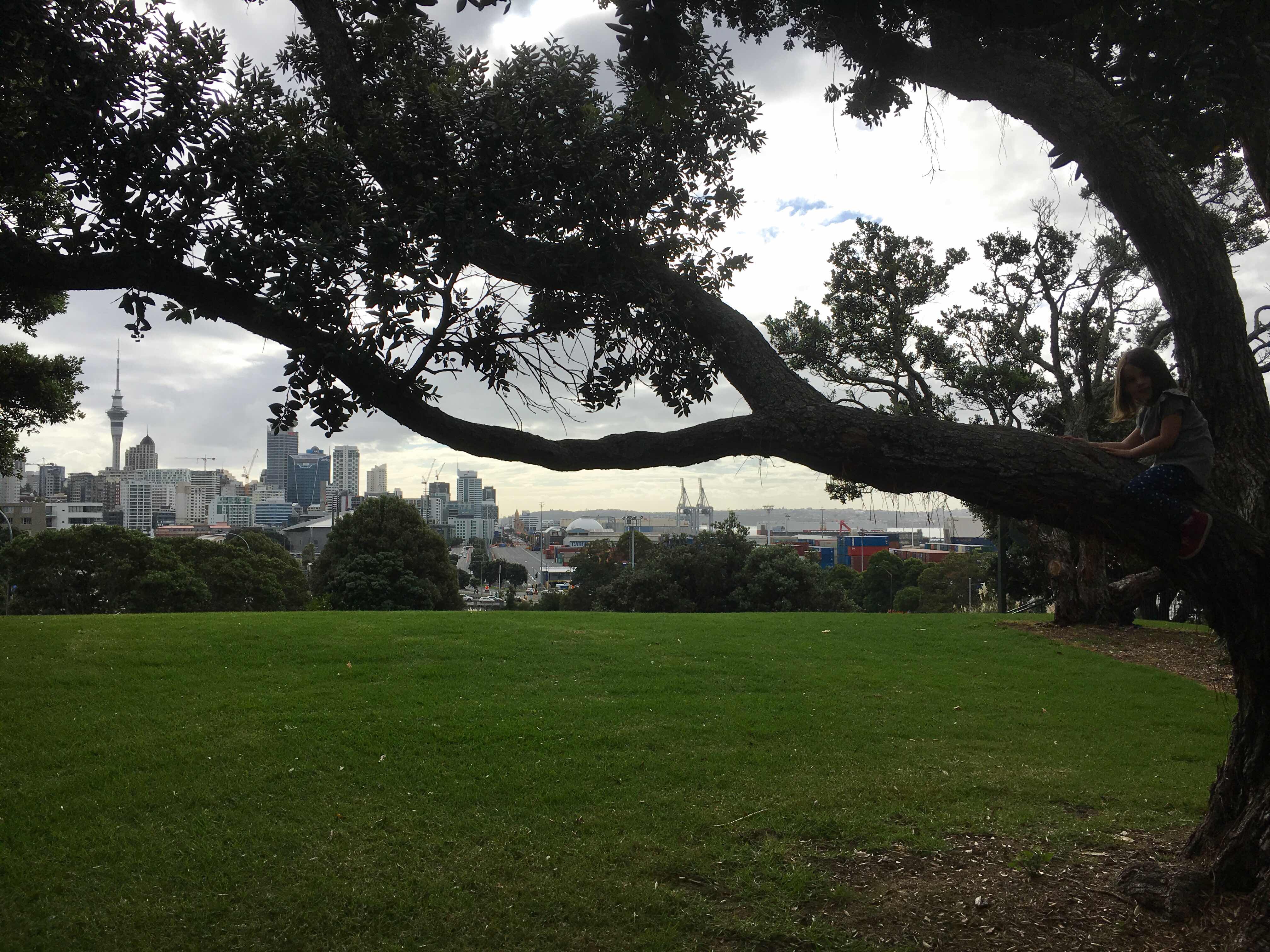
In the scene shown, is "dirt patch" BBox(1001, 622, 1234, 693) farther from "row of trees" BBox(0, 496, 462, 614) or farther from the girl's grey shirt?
"row of trees" BBox(0, 496, 462, 614)

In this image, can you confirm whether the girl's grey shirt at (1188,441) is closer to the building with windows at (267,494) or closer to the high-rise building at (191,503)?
the high-rise building at (191,503)

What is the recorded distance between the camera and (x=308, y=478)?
28469 mm

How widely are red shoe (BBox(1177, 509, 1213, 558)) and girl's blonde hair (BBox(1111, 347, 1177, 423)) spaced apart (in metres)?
0.56

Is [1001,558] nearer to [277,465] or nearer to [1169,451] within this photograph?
[1169,451]

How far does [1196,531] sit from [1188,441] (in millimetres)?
369

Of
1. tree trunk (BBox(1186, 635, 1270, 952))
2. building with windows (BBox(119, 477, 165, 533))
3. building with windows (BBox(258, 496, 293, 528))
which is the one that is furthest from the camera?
building with windows (BBox(258, 496, 293, 528))

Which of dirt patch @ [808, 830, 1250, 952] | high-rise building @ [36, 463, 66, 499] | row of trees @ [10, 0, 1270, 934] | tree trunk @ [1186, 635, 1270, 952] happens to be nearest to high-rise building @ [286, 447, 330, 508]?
high-rise building @ [36, 463, 66, 499]

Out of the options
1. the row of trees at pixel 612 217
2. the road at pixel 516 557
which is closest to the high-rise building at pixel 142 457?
the road at pixel 516 557

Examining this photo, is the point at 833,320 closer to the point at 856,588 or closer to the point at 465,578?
the point at 856,588

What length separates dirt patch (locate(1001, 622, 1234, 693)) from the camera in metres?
9.66

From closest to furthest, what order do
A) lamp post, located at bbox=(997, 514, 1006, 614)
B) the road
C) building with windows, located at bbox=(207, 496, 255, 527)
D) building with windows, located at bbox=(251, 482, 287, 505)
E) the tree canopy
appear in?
lamp post, located at bbox=(997, 514, 1006, 614)
the tree canopy
building with windows, located at bbox=(207, 496, 255, 527)
building with windows, located at bbox=(251, 482, 287, 505)
the road

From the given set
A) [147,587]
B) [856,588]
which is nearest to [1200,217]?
[147,587]

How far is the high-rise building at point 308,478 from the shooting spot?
28.0 m

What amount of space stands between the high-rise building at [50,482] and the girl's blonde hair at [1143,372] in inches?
890
